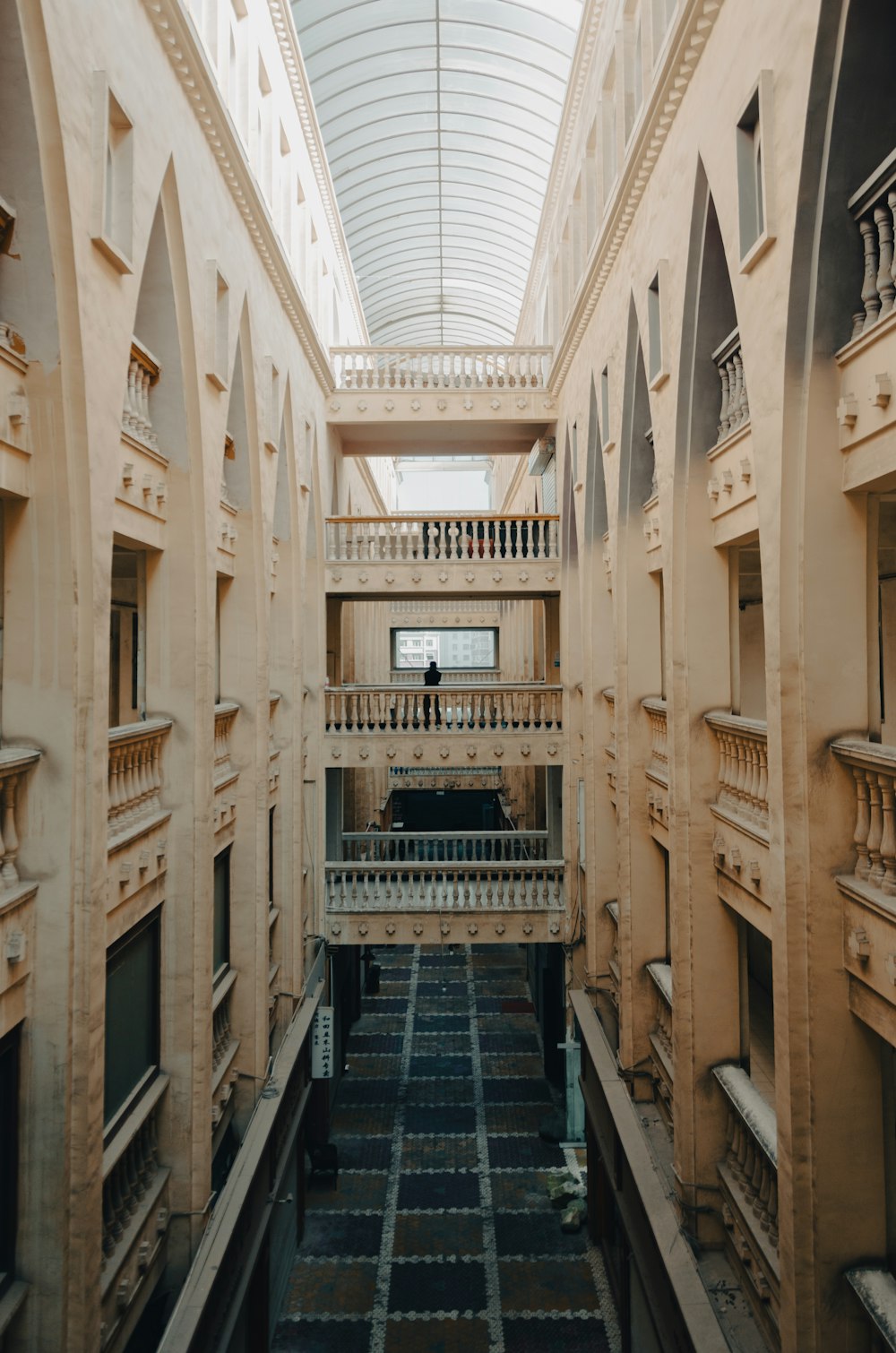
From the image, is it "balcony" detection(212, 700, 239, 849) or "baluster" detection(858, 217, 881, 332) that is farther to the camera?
"balcony" detection(212, 700, 239, 849)

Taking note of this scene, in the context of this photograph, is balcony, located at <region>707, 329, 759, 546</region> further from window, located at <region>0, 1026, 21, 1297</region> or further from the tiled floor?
the tiled floor

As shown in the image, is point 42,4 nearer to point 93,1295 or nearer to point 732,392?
point 732,392

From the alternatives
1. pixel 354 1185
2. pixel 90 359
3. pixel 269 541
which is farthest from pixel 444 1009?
pixel 90 359

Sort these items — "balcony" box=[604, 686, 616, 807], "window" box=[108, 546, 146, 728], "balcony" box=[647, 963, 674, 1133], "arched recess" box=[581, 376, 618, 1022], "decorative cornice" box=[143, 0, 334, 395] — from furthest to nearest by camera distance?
1. "arched recess" box=[581, 376, 618, 1022]
2. "balcony" box=[604, 686, 616, 807]
3. "window" box=[108, 546, 146, 728]
4. "balcony" box=[647, 963, 674, 1133]
5. "decorative cornice" box=[143, 0, 334, 395]

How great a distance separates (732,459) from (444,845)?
9.54 m

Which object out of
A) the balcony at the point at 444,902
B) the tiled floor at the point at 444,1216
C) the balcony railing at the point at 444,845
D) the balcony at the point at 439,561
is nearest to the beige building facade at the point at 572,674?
the balcony at the point at 444,902

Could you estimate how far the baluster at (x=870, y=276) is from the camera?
4582 millimetres

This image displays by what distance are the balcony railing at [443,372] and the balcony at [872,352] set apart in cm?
1138

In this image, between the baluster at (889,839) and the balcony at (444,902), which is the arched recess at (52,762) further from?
the balcony at (444,902)

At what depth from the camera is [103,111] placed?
5.03 metres

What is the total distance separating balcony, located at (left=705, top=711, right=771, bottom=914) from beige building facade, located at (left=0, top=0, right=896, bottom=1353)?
0.05m

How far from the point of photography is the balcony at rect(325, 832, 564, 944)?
1422 centimetres

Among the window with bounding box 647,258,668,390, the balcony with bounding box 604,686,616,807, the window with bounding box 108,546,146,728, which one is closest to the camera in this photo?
the window with bounding box 647,258,668,390

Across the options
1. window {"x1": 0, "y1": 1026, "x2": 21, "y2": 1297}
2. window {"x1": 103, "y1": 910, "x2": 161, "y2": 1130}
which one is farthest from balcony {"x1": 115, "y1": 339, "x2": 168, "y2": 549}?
window {"x1": 0, "y1": 1026, "x2": 21, "y2": 1297}
